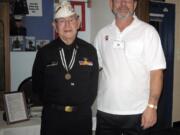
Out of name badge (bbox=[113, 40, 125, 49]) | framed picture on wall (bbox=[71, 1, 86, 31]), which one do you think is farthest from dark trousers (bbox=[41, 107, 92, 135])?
framed picture on wall (bbox=[71, 1, 86, 31])

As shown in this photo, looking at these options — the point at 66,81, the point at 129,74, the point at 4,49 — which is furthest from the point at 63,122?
the point at 4,49

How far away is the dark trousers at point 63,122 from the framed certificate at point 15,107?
254mm

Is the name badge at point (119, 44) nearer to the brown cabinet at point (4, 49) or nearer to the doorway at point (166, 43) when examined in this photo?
the brown cabinet at point (4, 49)

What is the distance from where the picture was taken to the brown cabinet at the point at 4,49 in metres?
2.89

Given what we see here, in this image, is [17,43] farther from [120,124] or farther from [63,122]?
[120,124]

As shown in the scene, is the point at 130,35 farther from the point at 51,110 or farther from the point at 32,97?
the point at 32,97

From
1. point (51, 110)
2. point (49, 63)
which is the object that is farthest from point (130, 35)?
point (51, 110)

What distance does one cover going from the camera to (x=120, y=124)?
192 cm

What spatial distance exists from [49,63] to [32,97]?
71 cm

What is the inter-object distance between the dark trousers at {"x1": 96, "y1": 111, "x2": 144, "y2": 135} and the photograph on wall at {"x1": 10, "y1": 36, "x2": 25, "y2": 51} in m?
1.55

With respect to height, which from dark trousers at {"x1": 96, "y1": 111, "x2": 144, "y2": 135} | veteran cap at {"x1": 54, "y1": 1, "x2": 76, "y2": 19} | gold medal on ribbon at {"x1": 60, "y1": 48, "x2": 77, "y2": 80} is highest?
veteran cap at {"x1": 54, "y1": 1, "x2": 76, "y2": 19}

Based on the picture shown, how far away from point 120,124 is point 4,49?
1.53m

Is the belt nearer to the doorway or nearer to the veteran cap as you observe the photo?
the veteran cap

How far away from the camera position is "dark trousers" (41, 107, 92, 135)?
1.87 metres
